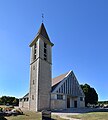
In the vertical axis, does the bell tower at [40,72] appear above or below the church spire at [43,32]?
below

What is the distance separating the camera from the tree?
41.6m

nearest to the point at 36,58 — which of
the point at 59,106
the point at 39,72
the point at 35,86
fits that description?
the point at 39,72

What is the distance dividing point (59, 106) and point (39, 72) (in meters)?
7.26

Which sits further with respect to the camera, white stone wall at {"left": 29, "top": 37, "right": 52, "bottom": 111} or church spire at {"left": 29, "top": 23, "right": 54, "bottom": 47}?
church spire at {"left": 29, "top": 23, "right": 54, "bottom": 47}

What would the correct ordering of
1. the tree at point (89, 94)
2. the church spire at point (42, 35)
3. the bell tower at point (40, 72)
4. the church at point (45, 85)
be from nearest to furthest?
the bell tower at point (40, 72), the church at point (45, 85), the church spire at point (42, 35), the tree at point (89, 94)

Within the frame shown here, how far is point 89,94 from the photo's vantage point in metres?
41.9

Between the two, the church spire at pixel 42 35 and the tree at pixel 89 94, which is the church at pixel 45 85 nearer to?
the church spire at pixel 42 35

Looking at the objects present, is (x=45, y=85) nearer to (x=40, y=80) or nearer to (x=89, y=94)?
(x=40, y=80)

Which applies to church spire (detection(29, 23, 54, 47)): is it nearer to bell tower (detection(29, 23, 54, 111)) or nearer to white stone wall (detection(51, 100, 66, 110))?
bell tower (detection(29, 23, 54, 111))

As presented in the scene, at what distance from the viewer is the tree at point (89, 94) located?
41594 millimetres

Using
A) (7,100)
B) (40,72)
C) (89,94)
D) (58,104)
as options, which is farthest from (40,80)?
(7,100)

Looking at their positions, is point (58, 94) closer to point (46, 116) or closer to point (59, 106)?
point (59, 106)

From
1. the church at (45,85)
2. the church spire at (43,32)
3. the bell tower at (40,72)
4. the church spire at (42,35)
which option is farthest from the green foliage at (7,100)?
the church spire at (43,32)

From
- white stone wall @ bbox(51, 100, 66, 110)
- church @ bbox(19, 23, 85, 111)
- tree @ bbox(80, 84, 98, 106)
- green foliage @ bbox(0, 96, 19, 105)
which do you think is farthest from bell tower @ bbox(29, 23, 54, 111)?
green foliage @ bbox(0, 96, 19, 105)
